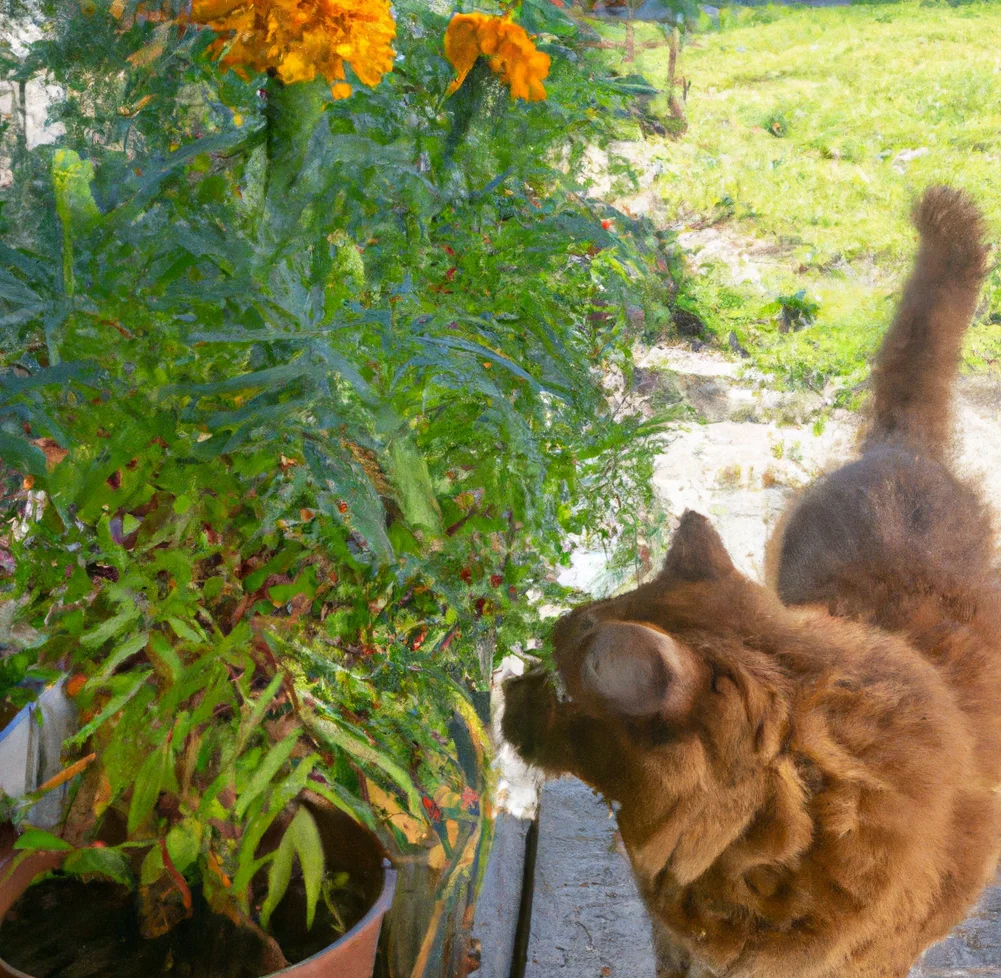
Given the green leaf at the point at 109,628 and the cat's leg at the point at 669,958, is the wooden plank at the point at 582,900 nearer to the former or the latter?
the cat's leg at the point at 669,958

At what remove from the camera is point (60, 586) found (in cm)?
78

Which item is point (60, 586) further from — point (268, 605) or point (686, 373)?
point (686, 373)

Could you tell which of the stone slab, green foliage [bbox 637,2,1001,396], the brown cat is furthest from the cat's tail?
the stone slab

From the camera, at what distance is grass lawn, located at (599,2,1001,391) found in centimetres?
218

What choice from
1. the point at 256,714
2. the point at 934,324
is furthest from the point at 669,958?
the point at 934,324

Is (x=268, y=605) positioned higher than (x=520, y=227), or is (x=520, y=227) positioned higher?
(x=520, y=227)

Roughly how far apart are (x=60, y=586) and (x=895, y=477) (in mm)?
1150

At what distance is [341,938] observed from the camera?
2.62ft

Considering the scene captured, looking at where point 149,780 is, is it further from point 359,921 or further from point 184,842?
point 359,921

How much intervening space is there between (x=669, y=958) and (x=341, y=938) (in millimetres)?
610

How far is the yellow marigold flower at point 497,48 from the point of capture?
68 centimetres

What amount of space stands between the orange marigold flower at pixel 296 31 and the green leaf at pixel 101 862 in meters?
0.61

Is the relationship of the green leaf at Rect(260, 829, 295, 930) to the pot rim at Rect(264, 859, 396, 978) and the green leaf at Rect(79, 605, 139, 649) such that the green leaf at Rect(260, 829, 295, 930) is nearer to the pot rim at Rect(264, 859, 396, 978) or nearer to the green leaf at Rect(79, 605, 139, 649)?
the pot rim at Rect(264, 859, 396, 978)

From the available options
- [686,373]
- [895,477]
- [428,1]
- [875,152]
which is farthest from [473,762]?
[875,152]
